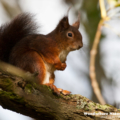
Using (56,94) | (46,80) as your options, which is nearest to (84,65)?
(46,80)

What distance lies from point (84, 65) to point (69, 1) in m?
1.54

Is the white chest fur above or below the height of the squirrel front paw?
above

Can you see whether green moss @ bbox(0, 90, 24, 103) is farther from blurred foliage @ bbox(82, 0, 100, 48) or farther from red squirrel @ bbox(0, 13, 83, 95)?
blurred foliage @ bbox(82, 0, 100, 48)

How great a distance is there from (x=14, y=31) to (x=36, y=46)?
370 mm

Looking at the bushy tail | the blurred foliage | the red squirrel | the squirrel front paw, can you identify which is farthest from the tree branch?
the blurred foliage

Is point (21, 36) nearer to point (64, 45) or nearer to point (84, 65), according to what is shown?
point (64, 45)

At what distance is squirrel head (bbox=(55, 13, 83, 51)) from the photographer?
9.55 feet

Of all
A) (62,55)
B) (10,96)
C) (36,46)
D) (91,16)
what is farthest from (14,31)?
(91,16)

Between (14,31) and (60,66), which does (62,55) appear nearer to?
(60,66)

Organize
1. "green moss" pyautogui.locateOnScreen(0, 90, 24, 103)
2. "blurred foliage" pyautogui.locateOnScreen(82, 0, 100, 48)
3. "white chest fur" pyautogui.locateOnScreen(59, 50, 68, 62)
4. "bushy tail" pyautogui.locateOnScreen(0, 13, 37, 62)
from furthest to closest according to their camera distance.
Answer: "blurred foliage" pyautogui.locateOnScreen(82, 0, 100, 48)
"white chest fur" pyautogui.locateOnScreen(59, 50, 68, 62)
"bushy tail" pyautogui.locateOnScreen(0, 13, 37, 62)
"green moss" pyautogui.locateOnScreen(0, 90, 24, 103)

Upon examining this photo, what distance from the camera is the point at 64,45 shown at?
291 cm

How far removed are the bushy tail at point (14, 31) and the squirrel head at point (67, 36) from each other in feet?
1.28

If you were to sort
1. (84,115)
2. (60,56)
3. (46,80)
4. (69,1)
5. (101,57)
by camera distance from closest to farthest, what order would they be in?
(84,115)
(46,80)
(60,56)
(101,57)
(69,1)

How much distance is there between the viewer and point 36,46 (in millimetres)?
2619
